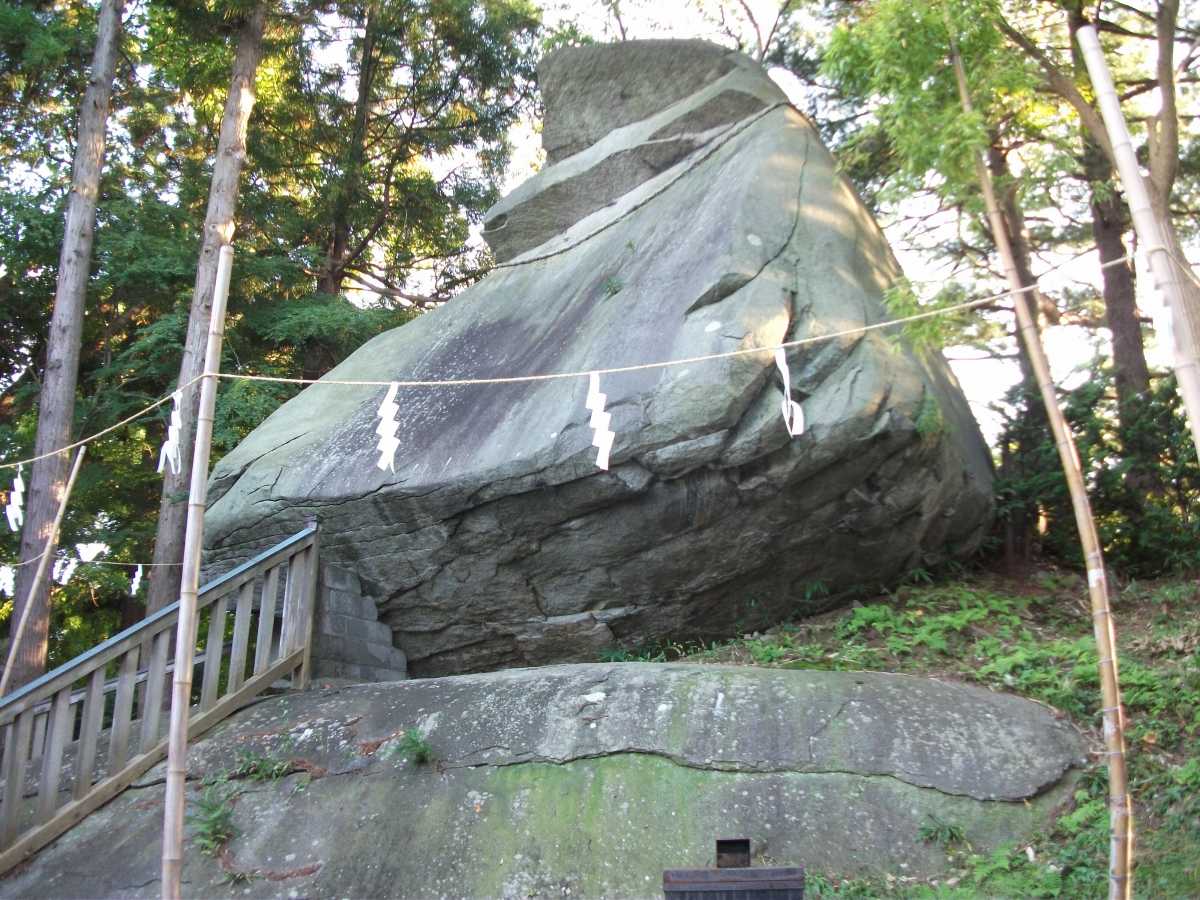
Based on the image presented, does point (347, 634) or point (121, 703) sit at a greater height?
point (347, 634)

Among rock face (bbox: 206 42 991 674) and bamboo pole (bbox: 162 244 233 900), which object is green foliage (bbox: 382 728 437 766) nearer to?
bamboo pole (bbox: 162 244 233 900)

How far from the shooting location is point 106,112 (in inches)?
510

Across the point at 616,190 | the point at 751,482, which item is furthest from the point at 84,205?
the point at 751,482

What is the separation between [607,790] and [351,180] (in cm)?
1290

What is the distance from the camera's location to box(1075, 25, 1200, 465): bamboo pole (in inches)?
166

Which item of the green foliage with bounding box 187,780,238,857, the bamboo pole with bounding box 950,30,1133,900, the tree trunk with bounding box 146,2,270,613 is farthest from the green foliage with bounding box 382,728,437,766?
the tree trunk with bounding box 146,2,270,613

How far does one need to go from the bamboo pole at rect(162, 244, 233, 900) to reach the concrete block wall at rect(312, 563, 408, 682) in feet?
9.59

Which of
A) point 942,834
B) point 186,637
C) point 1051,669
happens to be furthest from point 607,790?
point 1051,669

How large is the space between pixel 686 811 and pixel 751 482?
8.69 ft

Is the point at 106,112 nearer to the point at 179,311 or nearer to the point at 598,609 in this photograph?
the point at 179,311

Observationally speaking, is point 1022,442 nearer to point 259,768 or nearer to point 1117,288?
point 1117,288

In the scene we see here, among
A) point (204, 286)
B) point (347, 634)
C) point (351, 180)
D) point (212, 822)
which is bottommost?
point (212, 822)

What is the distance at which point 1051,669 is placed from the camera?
23.1ft

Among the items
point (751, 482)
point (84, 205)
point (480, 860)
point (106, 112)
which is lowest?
point (480, 860)
